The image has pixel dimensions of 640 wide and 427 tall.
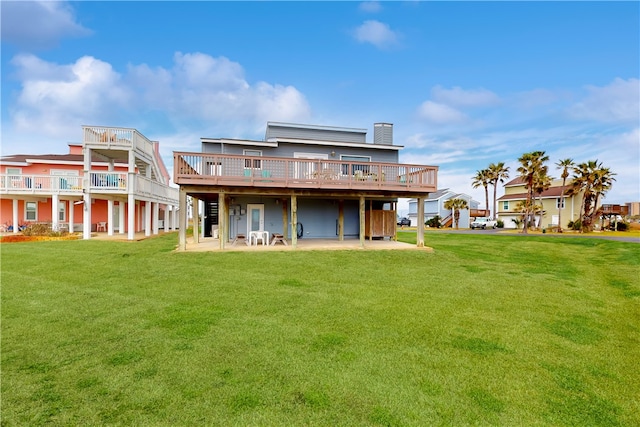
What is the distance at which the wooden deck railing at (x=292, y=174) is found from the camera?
1264 centimetres

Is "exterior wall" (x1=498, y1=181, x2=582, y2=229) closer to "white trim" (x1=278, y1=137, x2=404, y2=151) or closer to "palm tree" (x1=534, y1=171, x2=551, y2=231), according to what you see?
"palm tree" (x1=534, y1=171, x2=551, y2=231)

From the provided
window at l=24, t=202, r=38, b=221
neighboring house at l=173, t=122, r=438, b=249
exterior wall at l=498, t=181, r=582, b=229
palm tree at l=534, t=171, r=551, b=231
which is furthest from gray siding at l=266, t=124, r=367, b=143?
exterior wall at l=498, t=181, r=582, b=229

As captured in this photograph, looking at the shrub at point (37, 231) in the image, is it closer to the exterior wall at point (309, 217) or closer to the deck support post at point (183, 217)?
the deck support post at point (183, 217)

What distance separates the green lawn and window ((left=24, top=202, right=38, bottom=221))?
19151mm

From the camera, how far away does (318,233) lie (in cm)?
1827

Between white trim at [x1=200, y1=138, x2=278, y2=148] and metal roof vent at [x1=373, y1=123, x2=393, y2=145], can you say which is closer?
white trim at [x1=200, y1=138, x2=278, y2=148]

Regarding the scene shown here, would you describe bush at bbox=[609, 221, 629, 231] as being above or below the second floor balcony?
below

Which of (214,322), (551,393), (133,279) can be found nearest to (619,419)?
(551,393)

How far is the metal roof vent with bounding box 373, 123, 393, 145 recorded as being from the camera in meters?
20.8

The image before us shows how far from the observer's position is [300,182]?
13.5 metres

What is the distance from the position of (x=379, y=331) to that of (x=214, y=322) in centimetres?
291

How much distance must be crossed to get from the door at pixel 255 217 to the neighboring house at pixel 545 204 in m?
37.3

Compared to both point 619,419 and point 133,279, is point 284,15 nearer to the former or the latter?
point 133,279

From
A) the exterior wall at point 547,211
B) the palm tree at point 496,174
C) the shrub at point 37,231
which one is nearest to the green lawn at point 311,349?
the shrub at point 37,231
